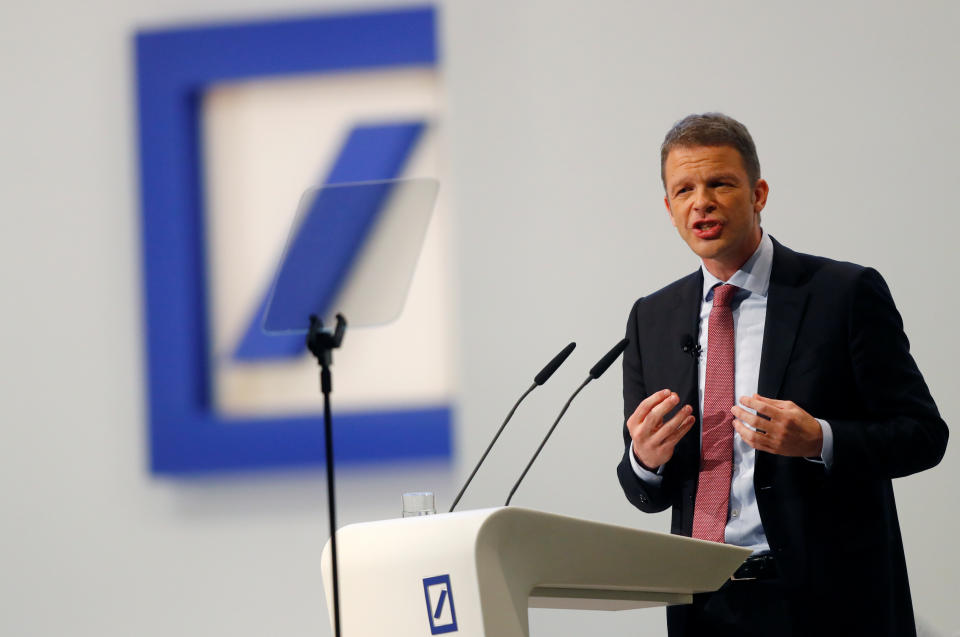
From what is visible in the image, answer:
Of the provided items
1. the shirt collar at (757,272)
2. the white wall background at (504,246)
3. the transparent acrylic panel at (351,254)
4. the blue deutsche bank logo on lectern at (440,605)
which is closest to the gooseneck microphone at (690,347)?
the shirt collar at (757,272)

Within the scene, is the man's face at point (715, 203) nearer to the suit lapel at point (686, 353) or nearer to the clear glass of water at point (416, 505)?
the suit lapel at point (686, 353)

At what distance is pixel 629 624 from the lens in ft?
10.1

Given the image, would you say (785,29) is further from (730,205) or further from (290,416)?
(290,416)

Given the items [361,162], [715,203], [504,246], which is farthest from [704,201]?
[361,162]

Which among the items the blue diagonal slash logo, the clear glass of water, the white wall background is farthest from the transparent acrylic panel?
the blue diagonal slash logo

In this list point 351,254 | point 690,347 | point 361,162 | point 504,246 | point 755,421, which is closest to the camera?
point 351,254

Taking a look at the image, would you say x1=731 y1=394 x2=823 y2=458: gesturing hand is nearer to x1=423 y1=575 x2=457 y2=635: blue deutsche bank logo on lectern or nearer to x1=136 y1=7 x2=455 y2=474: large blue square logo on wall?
x1=423 y1=575 x2=457 y2=635: blue deutsche bank logo on lectern

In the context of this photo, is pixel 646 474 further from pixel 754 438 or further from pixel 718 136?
pixel 718 136

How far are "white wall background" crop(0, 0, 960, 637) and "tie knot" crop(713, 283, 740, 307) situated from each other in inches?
48.0

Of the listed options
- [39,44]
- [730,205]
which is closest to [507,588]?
[730,205]

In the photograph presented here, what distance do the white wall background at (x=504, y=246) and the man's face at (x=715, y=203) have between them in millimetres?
1199

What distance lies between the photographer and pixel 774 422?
1.55 m

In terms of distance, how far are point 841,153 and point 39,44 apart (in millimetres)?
2606

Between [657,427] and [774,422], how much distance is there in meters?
0.19
